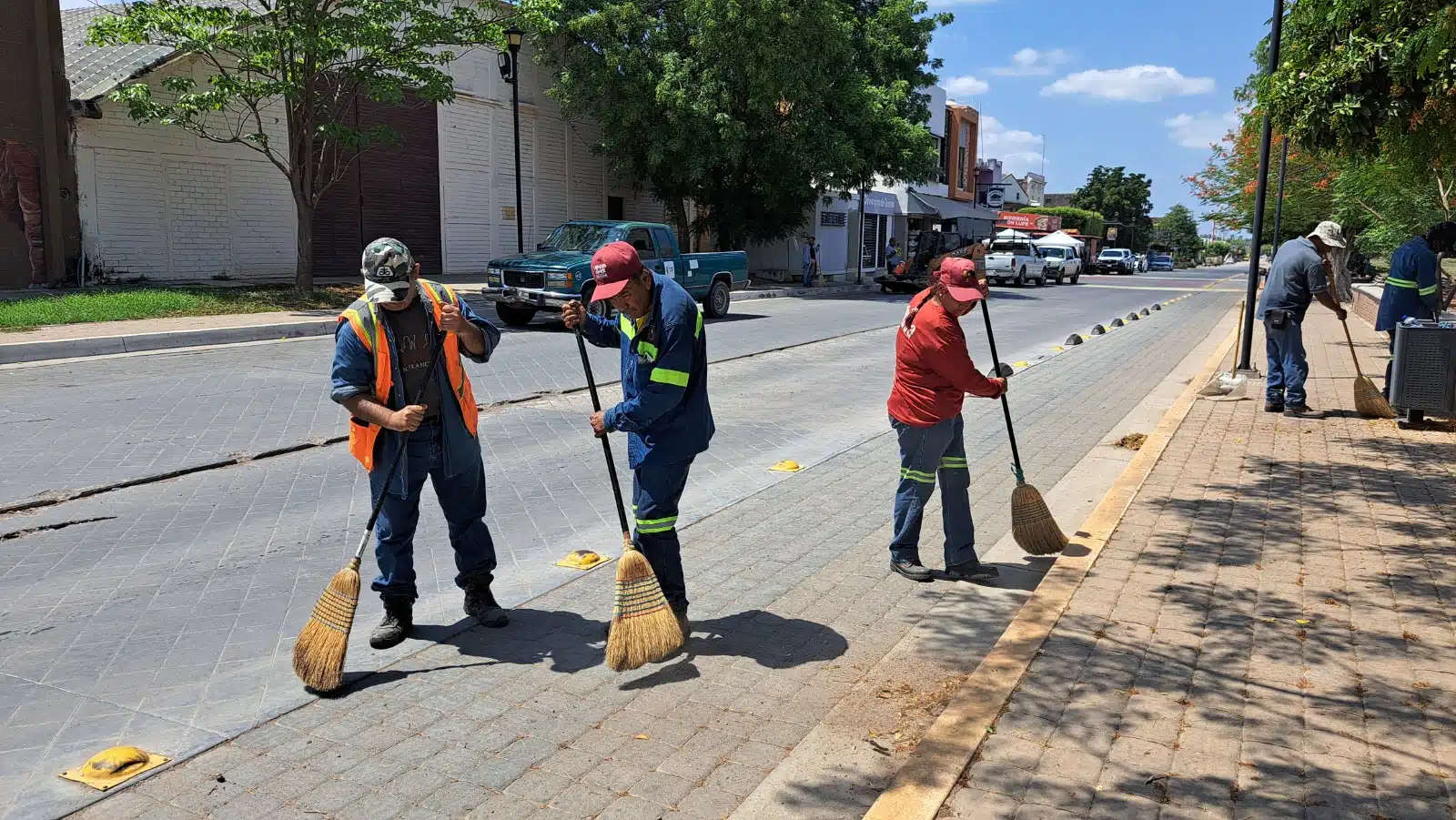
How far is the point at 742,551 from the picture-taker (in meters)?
6.04

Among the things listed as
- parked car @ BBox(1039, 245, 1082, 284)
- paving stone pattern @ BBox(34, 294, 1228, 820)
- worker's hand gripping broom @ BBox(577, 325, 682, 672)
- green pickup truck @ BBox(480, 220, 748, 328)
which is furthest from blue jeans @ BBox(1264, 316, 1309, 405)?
parked car @ BBox(1039, 245, 1082, 284)

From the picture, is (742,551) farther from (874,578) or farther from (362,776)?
(362,776)

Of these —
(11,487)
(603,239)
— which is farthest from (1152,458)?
(603,239)

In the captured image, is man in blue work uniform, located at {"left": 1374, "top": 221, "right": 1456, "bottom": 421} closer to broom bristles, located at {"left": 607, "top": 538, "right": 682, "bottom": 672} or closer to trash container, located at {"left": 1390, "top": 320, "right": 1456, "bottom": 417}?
trash container, located at {"left": 1390, "top": 320, "right": 1456, "bottom": 417}

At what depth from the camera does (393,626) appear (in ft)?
15.3

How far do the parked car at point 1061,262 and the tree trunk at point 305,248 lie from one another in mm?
30457

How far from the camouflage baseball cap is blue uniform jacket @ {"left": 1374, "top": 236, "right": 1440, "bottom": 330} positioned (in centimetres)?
896

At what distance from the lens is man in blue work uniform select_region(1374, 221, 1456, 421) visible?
31.8ft

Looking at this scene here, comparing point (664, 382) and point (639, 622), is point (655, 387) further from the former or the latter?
point (639, 622)

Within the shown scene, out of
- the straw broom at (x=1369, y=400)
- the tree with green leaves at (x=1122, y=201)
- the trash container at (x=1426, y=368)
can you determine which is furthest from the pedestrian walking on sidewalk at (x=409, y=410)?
the tree with green leaves at (x=1122, y=201)

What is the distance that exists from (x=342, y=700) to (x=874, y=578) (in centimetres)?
269

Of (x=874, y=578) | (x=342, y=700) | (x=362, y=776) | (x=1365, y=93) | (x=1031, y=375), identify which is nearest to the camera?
(x=362, y=776)

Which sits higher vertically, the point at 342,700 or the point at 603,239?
the point at 603,239

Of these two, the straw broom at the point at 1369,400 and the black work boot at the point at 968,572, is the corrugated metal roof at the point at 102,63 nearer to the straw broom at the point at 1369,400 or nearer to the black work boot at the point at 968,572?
the black work boot at the point at 968,572
